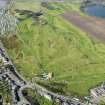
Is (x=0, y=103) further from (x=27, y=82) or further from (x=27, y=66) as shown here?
(x=27, y=66)

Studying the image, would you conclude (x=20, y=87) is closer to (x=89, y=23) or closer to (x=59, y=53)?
(x=59, y=53)

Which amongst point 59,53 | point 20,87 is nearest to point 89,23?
point 59,53

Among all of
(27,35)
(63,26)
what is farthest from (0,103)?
(63,26)

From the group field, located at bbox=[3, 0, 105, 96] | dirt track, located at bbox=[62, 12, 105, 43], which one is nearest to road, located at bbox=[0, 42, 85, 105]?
field, located at bbox=[3, 0, 105, 96]

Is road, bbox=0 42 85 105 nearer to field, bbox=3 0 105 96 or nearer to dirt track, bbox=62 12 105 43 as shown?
field, bbox=3 0 105 96

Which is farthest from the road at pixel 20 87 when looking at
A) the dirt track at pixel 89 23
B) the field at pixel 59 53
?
the dirt track at pixel 89 23

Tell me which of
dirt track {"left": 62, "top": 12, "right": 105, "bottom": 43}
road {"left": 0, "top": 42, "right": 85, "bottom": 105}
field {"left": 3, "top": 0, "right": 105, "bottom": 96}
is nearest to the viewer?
road {"left": 0, "top": 42, "right": 85, "bottom": 105}
